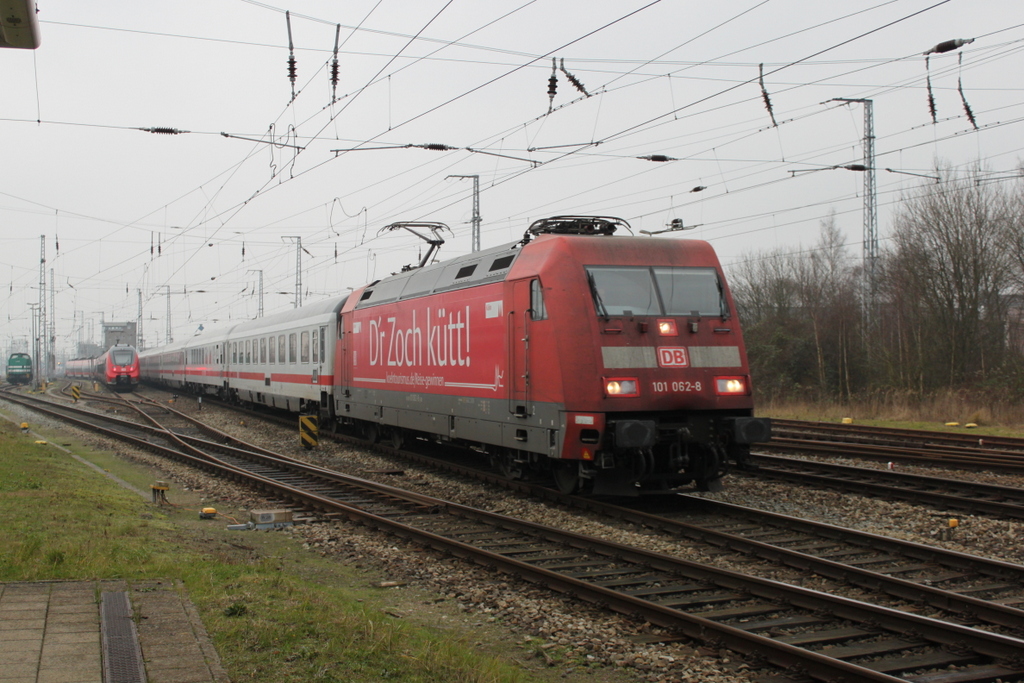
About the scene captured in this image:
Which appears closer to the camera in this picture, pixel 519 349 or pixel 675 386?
pixel 675 386

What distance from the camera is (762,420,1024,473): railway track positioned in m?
14.9

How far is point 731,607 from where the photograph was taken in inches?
270

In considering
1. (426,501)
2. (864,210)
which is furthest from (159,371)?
(426,501)

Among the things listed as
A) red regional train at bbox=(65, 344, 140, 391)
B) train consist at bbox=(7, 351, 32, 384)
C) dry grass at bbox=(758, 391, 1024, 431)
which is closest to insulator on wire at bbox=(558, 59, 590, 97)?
dry grass at bbox=(758, 391, 1024, 431)

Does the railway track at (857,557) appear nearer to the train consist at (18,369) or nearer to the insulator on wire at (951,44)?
the insulator on wire at (951,44)

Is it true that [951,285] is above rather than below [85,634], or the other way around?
above

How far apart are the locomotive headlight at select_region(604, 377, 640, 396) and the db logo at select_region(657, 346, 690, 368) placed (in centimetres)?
49

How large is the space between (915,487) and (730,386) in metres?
3.97

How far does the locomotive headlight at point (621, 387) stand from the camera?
34.0 ft

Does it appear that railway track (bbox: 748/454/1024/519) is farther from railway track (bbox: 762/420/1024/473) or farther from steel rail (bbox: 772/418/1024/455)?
steel rail (bbox: 772/418/1024/455)

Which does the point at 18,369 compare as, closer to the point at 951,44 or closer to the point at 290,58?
the point at 290,58

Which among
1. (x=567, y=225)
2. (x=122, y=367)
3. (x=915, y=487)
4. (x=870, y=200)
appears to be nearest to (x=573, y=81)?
(x=567, y=225)

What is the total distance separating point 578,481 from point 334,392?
444 inches

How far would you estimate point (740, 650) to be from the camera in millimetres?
5777
